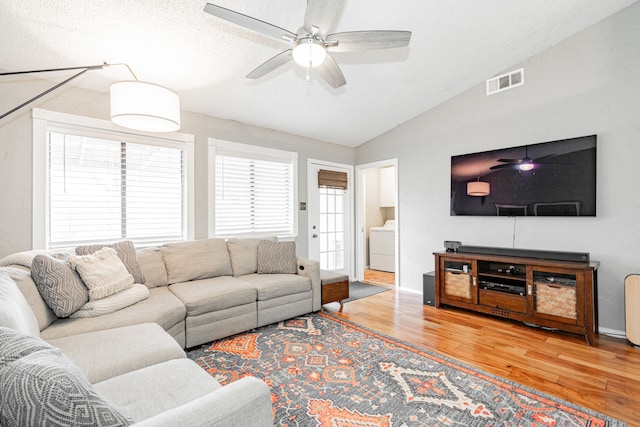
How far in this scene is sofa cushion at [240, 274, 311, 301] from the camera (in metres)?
3.05

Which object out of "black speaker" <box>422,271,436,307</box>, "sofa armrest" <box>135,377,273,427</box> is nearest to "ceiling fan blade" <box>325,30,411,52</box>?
"sofa armrest" <box>135,377,273,427</box>

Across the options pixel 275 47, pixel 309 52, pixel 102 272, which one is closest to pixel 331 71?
pixel 309 52

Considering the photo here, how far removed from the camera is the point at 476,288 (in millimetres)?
3438

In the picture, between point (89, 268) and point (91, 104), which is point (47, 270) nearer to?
point (89, 268)

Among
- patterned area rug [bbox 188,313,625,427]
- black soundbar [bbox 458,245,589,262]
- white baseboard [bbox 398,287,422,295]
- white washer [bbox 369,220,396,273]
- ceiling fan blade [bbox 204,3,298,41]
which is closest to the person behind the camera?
ceiling fan blade [bbox 204,3,298,41]

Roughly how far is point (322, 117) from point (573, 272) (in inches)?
128

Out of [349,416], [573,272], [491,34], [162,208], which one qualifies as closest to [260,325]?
[349,416]

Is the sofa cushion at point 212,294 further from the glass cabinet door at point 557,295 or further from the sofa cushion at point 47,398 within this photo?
the glass cabinet door at point 557,295

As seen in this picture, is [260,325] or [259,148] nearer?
[260,325]

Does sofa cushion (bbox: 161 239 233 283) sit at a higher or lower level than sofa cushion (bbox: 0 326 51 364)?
lower

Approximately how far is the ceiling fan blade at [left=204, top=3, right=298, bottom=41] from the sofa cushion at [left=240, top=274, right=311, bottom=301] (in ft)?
7.31

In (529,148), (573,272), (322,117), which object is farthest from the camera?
(322,117)

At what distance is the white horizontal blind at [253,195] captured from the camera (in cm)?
388

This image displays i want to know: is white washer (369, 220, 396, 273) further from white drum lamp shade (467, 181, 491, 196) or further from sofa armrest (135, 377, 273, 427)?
sofa armrest (135, 377, 273, 427)
